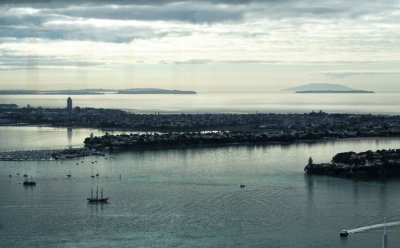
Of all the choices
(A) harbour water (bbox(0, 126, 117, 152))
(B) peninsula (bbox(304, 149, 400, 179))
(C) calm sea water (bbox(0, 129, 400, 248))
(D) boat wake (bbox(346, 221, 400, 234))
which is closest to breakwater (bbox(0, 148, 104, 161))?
(C) calm sea water (bbox(0, 129, 400, 248))

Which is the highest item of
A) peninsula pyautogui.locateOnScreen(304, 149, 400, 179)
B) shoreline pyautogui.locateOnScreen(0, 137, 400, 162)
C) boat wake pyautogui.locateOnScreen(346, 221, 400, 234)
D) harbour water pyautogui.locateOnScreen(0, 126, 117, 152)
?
harbour water pyautogui.locateOnScreen(0, 126, 117, 152)

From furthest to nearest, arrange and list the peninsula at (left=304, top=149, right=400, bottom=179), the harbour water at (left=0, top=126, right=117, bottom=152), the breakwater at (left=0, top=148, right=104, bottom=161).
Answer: the harbour water at (left=0, top=126, right=117, bottom=152) → the breakwater at (left=0, top=148, right=104, bottom=161) → the peninsula at (left=304, top=149, right=400, bottom=179)

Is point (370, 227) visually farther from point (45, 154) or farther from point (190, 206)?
point (45, 154)

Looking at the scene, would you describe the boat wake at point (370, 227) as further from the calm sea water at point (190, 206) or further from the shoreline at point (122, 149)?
the shoreline at point (122, 149)

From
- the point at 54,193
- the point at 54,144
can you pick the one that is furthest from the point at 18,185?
the point at 54,144

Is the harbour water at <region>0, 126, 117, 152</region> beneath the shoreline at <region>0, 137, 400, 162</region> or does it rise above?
above

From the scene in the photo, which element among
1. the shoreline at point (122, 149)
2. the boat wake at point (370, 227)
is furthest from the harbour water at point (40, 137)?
the boat wake at point (370, 227)

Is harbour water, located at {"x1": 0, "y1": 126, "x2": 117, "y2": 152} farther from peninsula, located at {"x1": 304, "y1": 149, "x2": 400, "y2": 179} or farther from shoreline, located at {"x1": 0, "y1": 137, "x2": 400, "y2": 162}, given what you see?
peninsula, located at {"x1": 304, "y1": 149, "x2": 400, "y2": 179}

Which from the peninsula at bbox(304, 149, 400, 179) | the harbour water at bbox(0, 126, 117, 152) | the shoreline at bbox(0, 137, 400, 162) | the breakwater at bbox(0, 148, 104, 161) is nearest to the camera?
the peninsula at bbox(304, 149, 400, 179)
